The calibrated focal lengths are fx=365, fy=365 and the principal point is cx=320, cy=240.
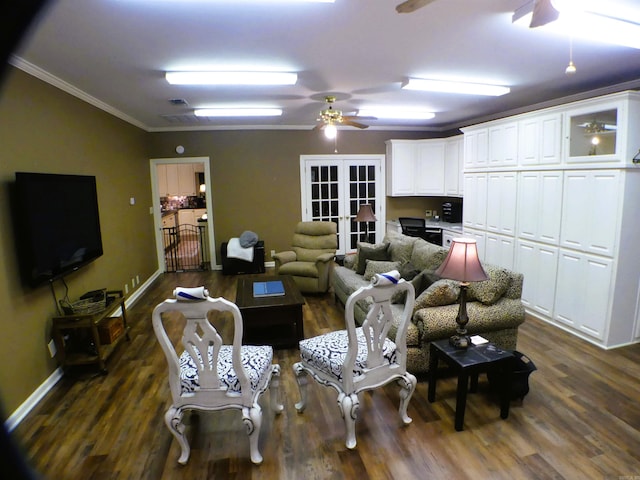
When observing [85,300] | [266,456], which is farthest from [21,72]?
[266,456]

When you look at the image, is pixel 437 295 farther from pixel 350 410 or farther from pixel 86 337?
pixel 86 337

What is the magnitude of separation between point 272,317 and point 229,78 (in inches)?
90.2

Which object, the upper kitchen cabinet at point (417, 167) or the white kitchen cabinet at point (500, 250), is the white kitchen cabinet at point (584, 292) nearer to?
the white kitchen cabinet at point (500, 250)

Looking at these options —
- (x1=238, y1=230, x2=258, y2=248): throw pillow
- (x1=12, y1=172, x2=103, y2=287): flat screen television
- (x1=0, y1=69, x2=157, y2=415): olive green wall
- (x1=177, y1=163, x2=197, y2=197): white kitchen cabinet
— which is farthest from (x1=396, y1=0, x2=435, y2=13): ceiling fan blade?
(x1=177, y1=163, x2=197, y2=197): white kitchen cabinet

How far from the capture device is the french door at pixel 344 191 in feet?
22.8

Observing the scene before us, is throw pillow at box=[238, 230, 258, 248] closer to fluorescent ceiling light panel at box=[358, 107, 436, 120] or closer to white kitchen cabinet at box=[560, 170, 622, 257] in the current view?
fluorescent ceiling light panel at box=[358, 107, 436, 120]

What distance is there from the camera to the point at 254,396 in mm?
2182

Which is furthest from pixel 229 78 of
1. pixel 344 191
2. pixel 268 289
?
pixel 344 191

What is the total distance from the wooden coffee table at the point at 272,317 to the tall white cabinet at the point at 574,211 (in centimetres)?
276

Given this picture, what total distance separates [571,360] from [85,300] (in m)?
4.39

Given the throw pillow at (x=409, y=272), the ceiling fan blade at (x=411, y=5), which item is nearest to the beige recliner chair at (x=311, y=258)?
the throw pillow at (x=409, y=272)

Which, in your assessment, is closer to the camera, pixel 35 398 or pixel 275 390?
pixel 275 390

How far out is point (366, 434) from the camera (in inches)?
93.0

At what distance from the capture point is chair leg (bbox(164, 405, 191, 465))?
6.82 feet
